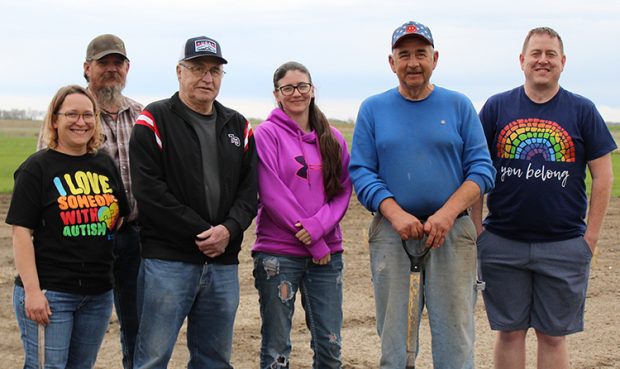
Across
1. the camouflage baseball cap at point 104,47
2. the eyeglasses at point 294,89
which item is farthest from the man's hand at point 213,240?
the camouflage baseball cap at point 104,47

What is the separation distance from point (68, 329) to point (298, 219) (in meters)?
1.43

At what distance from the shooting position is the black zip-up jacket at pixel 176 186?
4477 mm

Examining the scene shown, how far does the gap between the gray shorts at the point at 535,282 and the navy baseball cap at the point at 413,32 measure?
4.59 ft

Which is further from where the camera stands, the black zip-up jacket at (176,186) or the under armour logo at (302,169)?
the under armour logo at (302,169)

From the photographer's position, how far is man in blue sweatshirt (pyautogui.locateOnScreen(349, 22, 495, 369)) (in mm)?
4504

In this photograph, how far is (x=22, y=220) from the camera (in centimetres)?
429

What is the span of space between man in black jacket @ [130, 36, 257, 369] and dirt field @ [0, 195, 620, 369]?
75.9 inches

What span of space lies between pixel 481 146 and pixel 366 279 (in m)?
5.26

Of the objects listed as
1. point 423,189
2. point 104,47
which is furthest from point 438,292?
point 104,47

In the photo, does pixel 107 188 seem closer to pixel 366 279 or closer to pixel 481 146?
pixel 481 146

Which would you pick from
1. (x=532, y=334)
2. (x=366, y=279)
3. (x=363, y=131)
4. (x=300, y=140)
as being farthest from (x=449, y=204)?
(x=366, y=279)

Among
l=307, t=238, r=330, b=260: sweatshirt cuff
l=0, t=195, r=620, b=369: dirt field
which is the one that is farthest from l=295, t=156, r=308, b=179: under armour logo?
l=0, t=195, r=620, b=369: dirt field

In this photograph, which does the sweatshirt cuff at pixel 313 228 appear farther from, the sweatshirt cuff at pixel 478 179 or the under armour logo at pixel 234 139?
the sweatshirt cuff at pixel 478 179

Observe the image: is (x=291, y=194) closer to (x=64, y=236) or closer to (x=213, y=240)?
(x=213, y=240)
